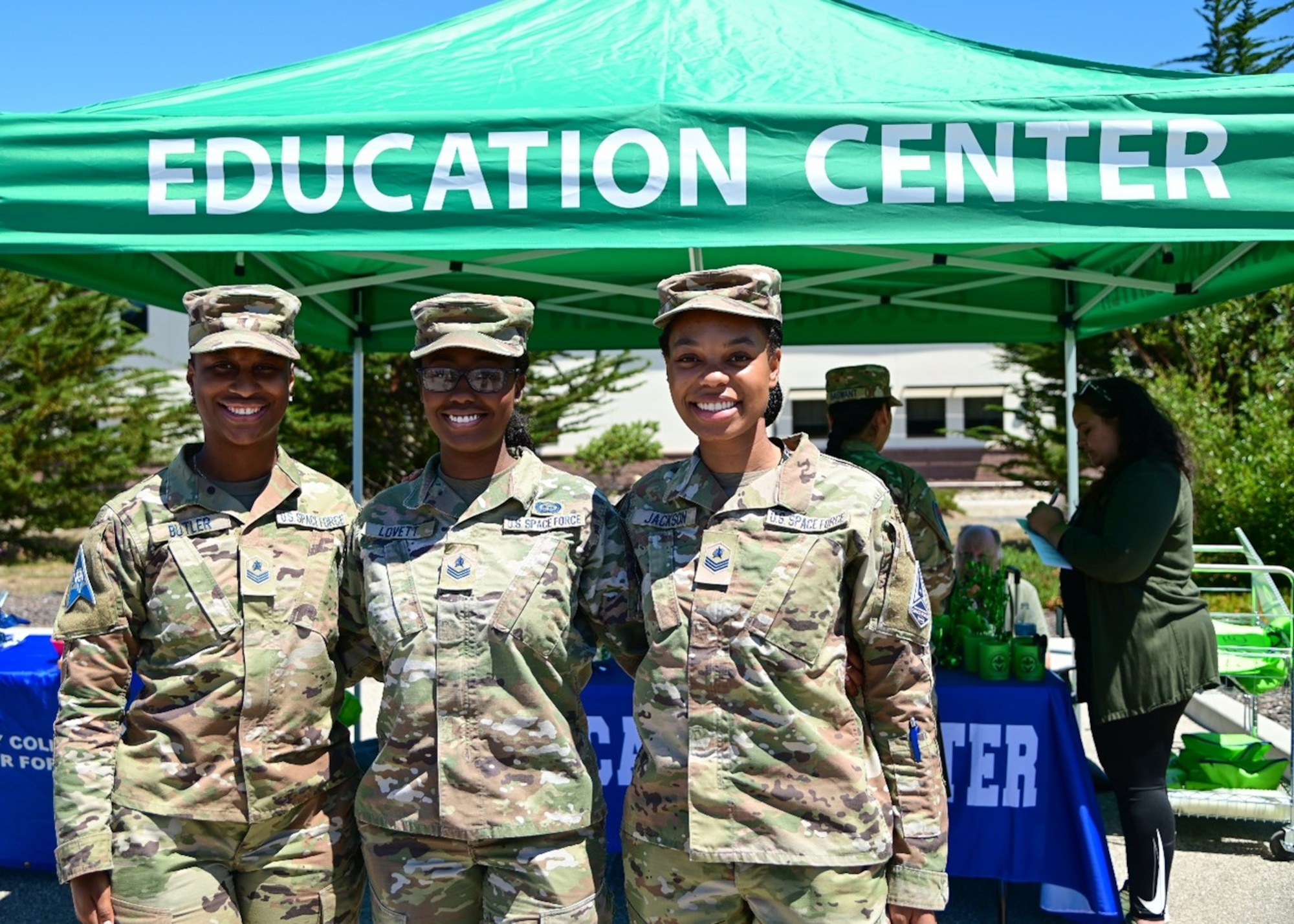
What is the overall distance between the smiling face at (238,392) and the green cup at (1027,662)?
2.41 m

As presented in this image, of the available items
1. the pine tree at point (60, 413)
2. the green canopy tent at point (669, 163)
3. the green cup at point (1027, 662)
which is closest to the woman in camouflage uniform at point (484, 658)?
the green canopy tent at point (669, 163)

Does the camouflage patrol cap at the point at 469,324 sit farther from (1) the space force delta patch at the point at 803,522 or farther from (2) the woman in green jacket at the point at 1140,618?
(2) the woman in green jacket at the point at 1140,618

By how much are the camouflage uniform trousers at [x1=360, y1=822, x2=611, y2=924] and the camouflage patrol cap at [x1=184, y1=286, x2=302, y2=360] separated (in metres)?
1.03

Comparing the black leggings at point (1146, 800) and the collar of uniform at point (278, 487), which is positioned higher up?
the collar of uniform at point (278, 487)

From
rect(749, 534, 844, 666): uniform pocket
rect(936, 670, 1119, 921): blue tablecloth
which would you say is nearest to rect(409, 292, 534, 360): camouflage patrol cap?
rect(749, 534, 844, 666): uniform pocket

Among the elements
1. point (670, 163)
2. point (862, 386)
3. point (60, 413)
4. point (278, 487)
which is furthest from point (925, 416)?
point (278, 487)

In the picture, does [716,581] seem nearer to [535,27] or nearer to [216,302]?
[216,302]

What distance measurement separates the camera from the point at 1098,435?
3461 mm

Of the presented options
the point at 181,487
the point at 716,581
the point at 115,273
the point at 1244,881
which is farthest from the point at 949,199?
the point at 115,273

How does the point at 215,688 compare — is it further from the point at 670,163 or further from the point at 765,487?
the point at 670,163

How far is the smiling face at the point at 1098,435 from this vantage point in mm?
3439

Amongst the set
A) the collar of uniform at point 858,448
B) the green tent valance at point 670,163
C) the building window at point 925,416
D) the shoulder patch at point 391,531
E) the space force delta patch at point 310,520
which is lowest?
the shoulder patch at point 391,531

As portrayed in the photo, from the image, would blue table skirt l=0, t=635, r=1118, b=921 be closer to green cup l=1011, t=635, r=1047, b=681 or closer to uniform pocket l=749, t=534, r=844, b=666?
green cup l=1011, t=635, r=1047, b=681

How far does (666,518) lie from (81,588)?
3.92ft
